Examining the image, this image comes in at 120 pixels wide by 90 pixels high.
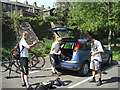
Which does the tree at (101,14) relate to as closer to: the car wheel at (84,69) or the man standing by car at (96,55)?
the car wheel at (84,69)

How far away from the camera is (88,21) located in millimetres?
12695

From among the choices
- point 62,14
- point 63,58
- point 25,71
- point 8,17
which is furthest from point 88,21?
point 62,14

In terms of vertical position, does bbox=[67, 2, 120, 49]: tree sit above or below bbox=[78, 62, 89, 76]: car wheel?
above

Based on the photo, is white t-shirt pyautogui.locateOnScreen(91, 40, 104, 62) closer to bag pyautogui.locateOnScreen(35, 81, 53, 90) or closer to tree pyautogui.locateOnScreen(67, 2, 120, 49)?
bag pyautogui.locateOnScreen(35, 81, 53, 90)

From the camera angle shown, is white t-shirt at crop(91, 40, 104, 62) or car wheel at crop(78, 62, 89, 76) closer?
white t-shirt at crop(91, 40, 104, 62)

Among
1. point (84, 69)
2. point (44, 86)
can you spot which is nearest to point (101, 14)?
point (84, 69)

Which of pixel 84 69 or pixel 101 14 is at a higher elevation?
pixel 101 14

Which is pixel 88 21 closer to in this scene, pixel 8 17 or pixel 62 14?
pixel 8 17

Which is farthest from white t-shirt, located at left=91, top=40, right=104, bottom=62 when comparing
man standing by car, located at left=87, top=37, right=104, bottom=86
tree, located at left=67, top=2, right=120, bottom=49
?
tree, located at left=67, top=2, right=120, bottom=49

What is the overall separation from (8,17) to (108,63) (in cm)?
1392

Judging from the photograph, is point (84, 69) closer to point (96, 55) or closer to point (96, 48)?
point (96, 55)

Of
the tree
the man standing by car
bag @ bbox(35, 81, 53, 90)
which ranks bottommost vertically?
bag @ bbox(35, 81, 53, 90)

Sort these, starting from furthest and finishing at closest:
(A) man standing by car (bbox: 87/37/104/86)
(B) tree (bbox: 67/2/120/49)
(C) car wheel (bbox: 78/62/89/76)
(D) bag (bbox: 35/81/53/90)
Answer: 1. (B) tree (bbox: 67/2/120/49)
2. (C) car wheel (bbox: 78/62/89/76)
3. (A) man standing by car (bbox: 87/37/104/86)
4. (D) bag (bbox: 35/81/53/90)

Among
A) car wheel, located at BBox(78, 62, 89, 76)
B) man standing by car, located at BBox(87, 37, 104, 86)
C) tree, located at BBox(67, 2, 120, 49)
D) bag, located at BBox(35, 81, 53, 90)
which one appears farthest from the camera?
tree, located at BBox(67, 2, 120, 49)
